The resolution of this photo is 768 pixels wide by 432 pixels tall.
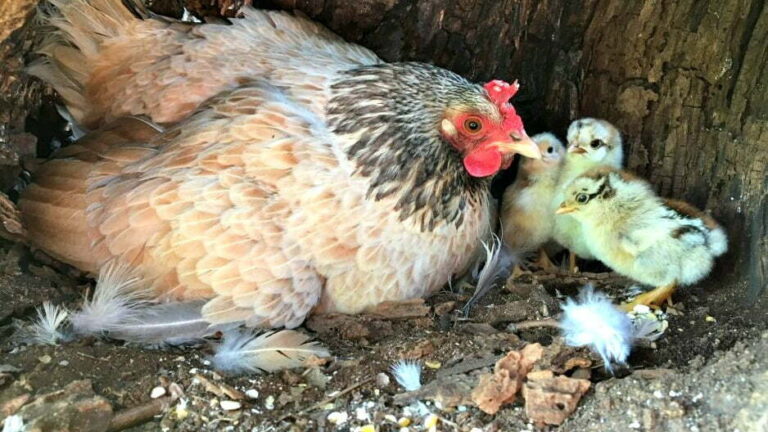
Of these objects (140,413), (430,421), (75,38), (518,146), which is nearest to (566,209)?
(518,146)

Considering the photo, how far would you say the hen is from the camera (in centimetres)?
265

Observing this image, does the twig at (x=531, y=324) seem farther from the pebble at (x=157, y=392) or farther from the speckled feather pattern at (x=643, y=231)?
the pebble at (x=157, y=392)

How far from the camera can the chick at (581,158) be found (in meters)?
3.27

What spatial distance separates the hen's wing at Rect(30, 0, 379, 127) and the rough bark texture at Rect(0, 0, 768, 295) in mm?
214

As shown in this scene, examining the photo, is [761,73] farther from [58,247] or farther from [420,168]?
[58,247]

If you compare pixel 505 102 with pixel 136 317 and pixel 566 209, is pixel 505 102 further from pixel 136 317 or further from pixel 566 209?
pixel 136 317

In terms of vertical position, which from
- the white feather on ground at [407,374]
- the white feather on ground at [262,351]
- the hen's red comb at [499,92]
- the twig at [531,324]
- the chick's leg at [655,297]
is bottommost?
the white feather on ground at [262,351]

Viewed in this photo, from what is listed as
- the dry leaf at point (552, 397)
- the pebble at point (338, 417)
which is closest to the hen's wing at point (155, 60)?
the pebble at point (338, 417)

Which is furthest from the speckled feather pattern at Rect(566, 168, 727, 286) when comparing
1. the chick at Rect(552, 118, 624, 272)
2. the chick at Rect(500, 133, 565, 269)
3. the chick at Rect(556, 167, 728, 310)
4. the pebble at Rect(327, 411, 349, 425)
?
the pebble at Rect(327, 411, 349, 425)

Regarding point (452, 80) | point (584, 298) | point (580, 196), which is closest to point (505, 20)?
point (452, 80)

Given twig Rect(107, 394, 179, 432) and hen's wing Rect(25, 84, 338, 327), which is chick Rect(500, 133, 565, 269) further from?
twig Rect(107, 394, 179, 432)

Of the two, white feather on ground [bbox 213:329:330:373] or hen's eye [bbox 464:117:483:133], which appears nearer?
white feather on ground [bbox 213:329:330:373]

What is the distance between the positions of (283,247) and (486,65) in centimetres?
144

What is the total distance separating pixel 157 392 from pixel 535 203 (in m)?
1.88
